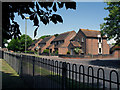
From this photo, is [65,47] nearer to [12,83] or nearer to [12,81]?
[12,81]

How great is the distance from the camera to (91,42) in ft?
136

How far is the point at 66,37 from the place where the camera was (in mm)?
50062

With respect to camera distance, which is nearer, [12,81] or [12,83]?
[12,83]

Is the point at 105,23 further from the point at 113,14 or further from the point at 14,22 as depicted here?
the point at 14,22

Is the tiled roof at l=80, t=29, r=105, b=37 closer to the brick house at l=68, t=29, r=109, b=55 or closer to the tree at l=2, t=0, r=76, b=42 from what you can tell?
the brick house at l=68, t=29, r=109, b=55

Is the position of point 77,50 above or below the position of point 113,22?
below

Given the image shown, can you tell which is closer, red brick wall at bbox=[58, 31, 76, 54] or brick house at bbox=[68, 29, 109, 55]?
brick house at bbox=[68, 29, 109, 55]

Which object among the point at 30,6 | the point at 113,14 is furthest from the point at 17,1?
the point at 113,14

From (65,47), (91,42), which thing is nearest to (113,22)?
(91,42)

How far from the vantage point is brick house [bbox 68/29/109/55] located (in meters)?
40.9

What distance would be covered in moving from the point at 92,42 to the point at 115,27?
19605mm

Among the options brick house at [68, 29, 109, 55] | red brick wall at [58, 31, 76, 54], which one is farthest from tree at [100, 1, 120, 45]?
red brick wall at [58, 31, 76, 54]

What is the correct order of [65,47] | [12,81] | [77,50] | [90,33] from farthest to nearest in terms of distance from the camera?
[65,47], [90,33], [77,50], [12,81]

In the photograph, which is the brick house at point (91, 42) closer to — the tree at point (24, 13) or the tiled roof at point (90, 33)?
the tiled roof at point (90, 33)
